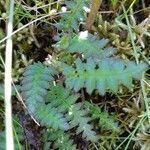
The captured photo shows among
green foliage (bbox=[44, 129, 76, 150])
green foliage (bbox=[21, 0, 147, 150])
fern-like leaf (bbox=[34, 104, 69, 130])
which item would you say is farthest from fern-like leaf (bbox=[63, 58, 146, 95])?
green foliage (bbox=[44, 129, 76, 150])

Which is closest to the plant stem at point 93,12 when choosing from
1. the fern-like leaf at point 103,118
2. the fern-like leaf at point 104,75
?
the fern-like leaf at point 104,75

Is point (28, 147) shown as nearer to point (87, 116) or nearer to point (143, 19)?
point (87, 116)

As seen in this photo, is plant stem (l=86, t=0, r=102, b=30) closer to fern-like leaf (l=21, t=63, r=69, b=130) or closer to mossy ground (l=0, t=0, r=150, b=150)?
mossy ground (l=0, t=0, r=150, b=150)

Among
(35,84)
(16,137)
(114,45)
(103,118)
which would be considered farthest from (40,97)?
(114,45)

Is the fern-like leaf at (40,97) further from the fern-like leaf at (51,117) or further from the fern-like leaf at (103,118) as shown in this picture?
the fern-like leaf at (103,118)

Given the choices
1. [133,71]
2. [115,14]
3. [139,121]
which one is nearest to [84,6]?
[115,14]

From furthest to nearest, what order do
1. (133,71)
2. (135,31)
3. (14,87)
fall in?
(135,31) < (14,87) < (133,71)
